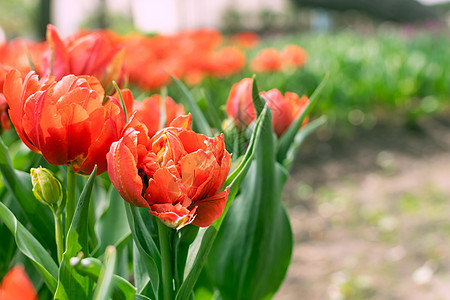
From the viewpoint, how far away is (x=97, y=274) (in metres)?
0.51

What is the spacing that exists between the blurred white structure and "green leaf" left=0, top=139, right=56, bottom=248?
1462cm

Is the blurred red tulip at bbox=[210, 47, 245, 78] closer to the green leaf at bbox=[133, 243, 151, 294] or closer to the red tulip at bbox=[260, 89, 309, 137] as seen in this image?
the red tulip at bbox=[260, 89, 309, 137]

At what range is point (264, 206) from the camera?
30.8 inches

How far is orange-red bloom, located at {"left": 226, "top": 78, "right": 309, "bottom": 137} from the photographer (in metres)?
0.79

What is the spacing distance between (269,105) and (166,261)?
0.32m

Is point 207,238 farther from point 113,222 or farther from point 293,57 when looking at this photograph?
point 293,57

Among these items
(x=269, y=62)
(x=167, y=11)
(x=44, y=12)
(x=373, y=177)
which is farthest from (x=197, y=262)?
(x=167, y=11)

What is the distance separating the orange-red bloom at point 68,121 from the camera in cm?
53

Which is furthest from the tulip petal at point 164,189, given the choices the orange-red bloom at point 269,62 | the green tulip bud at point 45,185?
the orange-red bloom at point 269,62

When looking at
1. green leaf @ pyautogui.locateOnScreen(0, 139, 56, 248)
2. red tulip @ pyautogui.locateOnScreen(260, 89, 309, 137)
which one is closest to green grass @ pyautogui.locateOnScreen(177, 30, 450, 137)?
red tulip @ pyautogui.locateOnScreen(260, 89, 309, 137)

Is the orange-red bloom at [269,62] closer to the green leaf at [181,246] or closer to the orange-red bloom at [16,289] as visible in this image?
the green leaf at [181,246]

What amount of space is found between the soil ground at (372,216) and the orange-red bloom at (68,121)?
5.73ft

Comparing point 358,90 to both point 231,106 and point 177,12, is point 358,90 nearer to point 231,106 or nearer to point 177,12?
point 231,106

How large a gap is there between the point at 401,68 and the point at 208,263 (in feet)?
14.7
